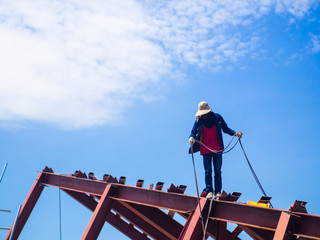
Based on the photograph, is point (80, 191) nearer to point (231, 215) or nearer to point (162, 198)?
point (162, 198)

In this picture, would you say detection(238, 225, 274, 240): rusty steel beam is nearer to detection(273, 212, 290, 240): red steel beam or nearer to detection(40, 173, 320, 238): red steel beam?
detection(40, 173, 320, 238): red steel beam

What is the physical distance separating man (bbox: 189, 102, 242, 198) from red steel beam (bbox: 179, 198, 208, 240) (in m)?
0.49

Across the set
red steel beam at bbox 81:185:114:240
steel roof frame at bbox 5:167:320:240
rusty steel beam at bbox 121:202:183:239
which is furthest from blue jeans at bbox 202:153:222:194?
red steel beam at bbox 81:185:114:240

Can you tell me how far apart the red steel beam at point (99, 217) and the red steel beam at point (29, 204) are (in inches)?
143

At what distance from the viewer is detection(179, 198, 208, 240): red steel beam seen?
7.52 meters

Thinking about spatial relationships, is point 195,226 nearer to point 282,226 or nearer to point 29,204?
point 282,226

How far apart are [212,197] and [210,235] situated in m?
2.57

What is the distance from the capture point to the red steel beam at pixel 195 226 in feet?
24.7

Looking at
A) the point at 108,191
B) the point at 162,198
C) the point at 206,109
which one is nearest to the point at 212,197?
the point at 162,198

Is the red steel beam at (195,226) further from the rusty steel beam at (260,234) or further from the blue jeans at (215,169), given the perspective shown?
the rusty steel beam at (260,234)

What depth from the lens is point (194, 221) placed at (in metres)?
7.67

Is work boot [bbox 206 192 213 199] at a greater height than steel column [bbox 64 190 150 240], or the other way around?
work boot [bbox 206 192 213 199]

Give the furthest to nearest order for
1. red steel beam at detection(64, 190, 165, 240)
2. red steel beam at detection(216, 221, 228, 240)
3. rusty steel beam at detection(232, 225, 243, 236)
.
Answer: red steel beam at detection(64, 190, 165, 240) < rusty steel beam at detection(232, 225, 243, 236) < red steel beam at detection(216, 221, 228, 240)

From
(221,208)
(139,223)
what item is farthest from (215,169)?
(139,223)
